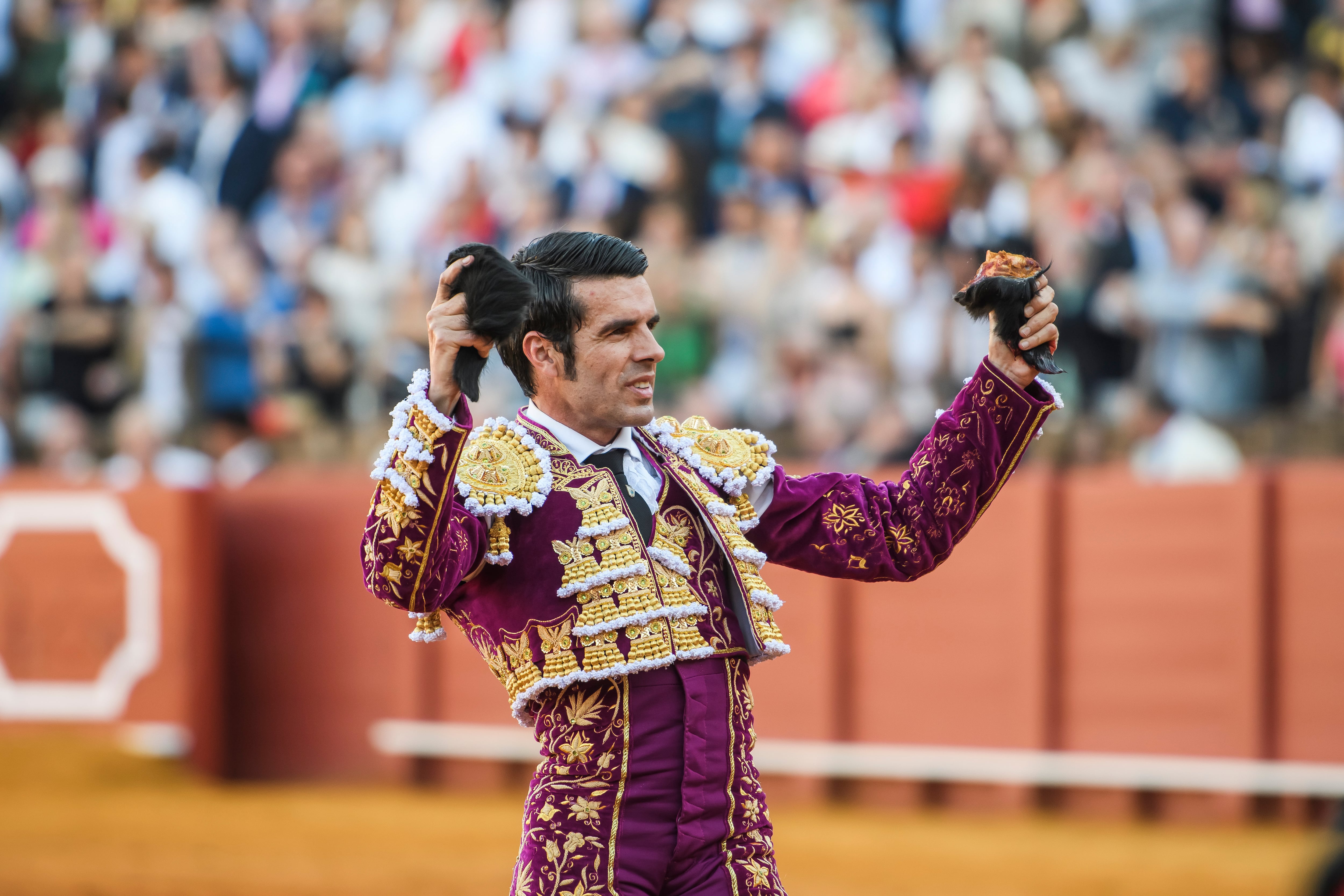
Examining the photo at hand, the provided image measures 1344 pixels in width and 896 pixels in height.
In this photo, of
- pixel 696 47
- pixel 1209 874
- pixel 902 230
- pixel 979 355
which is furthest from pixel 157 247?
pixel 1209 874

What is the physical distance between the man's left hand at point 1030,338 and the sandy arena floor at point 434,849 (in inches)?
129

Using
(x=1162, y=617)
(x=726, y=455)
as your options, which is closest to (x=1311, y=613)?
(x=1162, y=617)

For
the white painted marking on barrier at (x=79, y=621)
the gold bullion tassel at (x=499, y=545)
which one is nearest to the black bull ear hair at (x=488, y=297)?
the gold bullion tassel at (x=499, y=545)

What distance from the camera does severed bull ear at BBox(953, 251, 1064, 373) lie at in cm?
238

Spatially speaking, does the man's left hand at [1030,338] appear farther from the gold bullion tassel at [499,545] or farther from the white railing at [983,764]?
the white railing at [983,764]

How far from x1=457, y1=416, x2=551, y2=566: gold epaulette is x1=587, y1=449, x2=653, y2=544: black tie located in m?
0.08

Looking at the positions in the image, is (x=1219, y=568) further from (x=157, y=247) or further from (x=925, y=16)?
(x=157, y=247)

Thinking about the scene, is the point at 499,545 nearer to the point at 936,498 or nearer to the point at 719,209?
the point at 936,498

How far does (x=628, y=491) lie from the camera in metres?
2.41

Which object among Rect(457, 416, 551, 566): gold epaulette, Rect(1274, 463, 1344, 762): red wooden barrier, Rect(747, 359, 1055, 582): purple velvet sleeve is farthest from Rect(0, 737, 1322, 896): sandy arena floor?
Rect(457, 416, 551, 566): gold epaulette

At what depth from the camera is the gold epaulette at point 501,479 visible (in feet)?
7.36

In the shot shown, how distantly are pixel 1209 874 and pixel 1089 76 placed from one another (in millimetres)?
3722

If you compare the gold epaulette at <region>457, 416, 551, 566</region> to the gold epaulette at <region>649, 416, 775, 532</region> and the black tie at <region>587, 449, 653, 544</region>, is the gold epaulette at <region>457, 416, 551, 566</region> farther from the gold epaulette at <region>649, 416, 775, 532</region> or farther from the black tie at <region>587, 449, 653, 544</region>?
the gold epaulette at <region>649, 416, 775, 532</region>

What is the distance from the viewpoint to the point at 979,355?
667 centimetres
